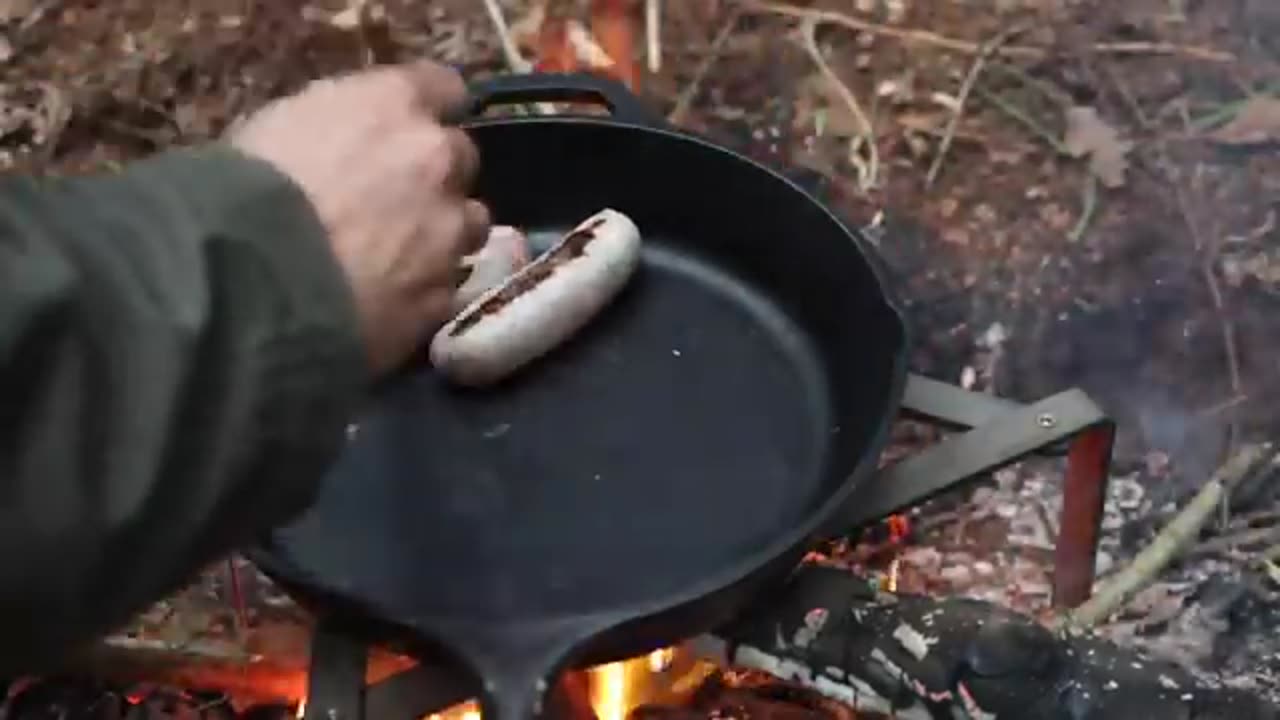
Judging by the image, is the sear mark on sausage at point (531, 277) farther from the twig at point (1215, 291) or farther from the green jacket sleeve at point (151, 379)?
the twig at point (1215, 291)

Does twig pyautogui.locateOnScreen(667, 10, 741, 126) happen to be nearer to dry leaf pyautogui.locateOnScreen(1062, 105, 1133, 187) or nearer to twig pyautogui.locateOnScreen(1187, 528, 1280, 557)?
dry leaf pyautogui.locateOnScreen(1062, 105, 1133, 187)

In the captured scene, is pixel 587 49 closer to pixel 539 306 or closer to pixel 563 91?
pixel 563 91

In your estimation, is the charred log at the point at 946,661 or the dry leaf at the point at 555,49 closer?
the charred log at the point at 946,661

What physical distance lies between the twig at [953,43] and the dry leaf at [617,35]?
232 mm

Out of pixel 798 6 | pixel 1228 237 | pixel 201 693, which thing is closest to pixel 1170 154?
pixel 1228 237

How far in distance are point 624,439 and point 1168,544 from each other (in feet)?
1.57

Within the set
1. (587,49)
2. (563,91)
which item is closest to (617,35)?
(587,49)

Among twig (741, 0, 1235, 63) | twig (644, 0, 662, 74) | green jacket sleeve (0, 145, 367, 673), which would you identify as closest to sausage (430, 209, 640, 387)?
green jacket sleeve (0, 145, 367, 673)

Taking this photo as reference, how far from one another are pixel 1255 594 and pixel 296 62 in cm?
110

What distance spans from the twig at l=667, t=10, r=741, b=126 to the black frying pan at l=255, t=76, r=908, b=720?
39 centimetres

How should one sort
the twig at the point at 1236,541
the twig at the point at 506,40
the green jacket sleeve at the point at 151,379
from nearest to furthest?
the green jacket sleeve at the point at 151,379, the twig at the point at 1236,541, the twig at the point at 506,40

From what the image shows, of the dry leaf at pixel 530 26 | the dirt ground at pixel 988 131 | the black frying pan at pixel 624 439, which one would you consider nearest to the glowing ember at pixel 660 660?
the black frying pan at pixel 624 439

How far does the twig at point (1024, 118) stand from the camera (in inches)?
67.5

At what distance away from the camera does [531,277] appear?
1266mm
